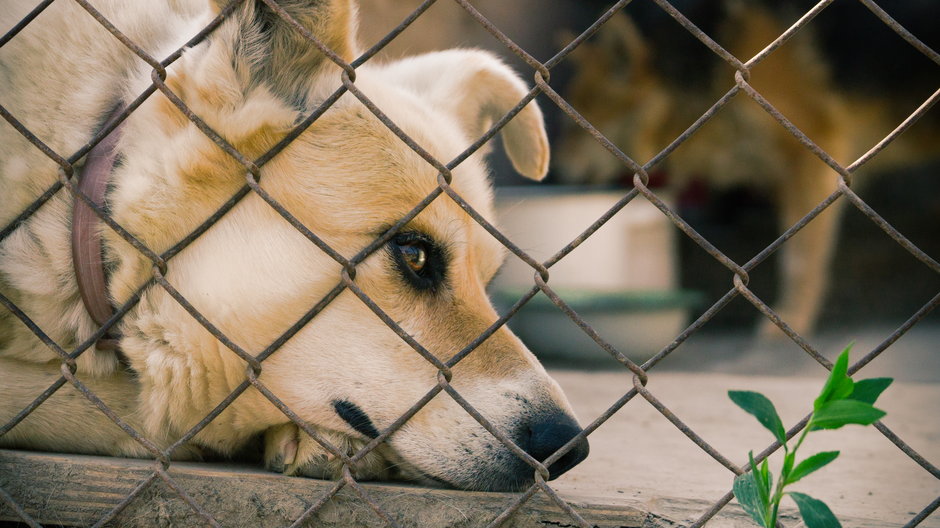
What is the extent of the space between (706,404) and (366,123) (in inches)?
70.8

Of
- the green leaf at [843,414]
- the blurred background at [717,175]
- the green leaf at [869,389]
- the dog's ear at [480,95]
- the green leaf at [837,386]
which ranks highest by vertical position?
the blurred background at [717,175]

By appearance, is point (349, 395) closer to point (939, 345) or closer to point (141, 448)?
point (141, 448)

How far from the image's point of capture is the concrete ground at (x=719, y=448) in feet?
5.67

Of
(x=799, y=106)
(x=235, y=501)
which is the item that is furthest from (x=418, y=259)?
(x=799, y=106)

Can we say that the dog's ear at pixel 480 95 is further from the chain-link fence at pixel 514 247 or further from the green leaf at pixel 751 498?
the green leaf at pixel 751 498

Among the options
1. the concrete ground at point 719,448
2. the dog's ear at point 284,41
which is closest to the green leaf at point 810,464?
the concrete ground at point 719,448

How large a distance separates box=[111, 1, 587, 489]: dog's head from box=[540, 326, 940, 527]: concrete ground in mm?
270

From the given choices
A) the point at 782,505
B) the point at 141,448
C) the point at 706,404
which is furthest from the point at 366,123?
the point at 706,404

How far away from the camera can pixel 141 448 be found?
1.79m

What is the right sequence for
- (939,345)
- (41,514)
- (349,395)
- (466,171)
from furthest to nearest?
(939,345)
(466,171)
(349,395)
(41,514)

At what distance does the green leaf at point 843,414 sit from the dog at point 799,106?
536 centimetres

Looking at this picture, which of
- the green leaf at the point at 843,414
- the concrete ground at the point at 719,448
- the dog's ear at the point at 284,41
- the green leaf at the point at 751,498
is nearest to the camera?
the green leaf at the point at 843,414

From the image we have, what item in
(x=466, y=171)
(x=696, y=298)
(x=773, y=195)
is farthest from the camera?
(x=773, y=195)

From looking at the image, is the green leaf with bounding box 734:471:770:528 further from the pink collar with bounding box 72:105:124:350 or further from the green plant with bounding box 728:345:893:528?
the pink collar with bounding box 72:105:124:350
